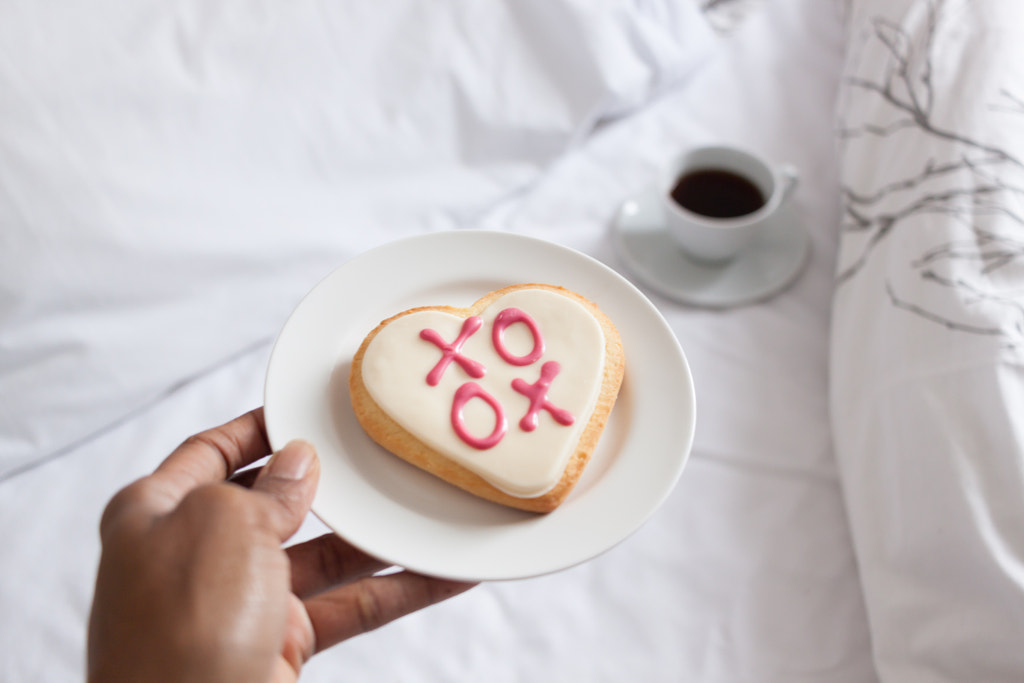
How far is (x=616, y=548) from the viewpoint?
89cm

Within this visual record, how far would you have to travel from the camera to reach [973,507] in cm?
73

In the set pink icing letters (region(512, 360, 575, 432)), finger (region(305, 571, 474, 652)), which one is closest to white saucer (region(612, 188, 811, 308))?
pink icing letters (region(512, 360, 575, 432))

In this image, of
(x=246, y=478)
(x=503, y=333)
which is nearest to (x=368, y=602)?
(x=246, y=478)

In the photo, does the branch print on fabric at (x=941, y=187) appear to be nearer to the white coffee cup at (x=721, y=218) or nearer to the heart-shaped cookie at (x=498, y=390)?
the white coffee cup at (x=721, y=218)

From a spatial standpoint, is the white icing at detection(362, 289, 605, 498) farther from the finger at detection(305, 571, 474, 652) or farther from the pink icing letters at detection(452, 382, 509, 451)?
the finger at detection(305, 571, 474, 652)

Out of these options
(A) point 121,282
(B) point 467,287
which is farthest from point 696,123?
(A) point 121,282

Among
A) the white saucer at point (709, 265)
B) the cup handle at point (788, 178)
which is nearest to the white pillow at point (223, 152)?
the white saucer at point (709, 265)

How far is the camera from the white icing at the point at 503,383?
645 millimetres

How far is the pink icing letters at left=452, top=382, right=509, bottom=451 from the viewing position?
2.14ft

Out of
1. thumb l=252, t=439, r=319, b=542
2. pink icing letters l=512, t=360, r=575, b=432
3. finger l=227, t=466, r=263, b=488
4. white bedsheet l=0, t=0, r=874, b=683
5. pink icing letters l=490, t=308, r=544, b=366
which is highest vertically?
thumb l=252, t=439, r=319, b=542

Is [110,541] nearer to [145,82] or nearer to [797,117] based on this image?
[145,82]

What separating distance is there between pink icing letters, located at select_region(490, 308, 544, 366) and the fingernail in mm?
205

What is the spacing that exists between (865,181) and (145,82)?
100 cm

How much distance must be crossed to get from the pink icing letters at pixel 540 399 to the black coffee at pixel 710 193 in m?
0.53
